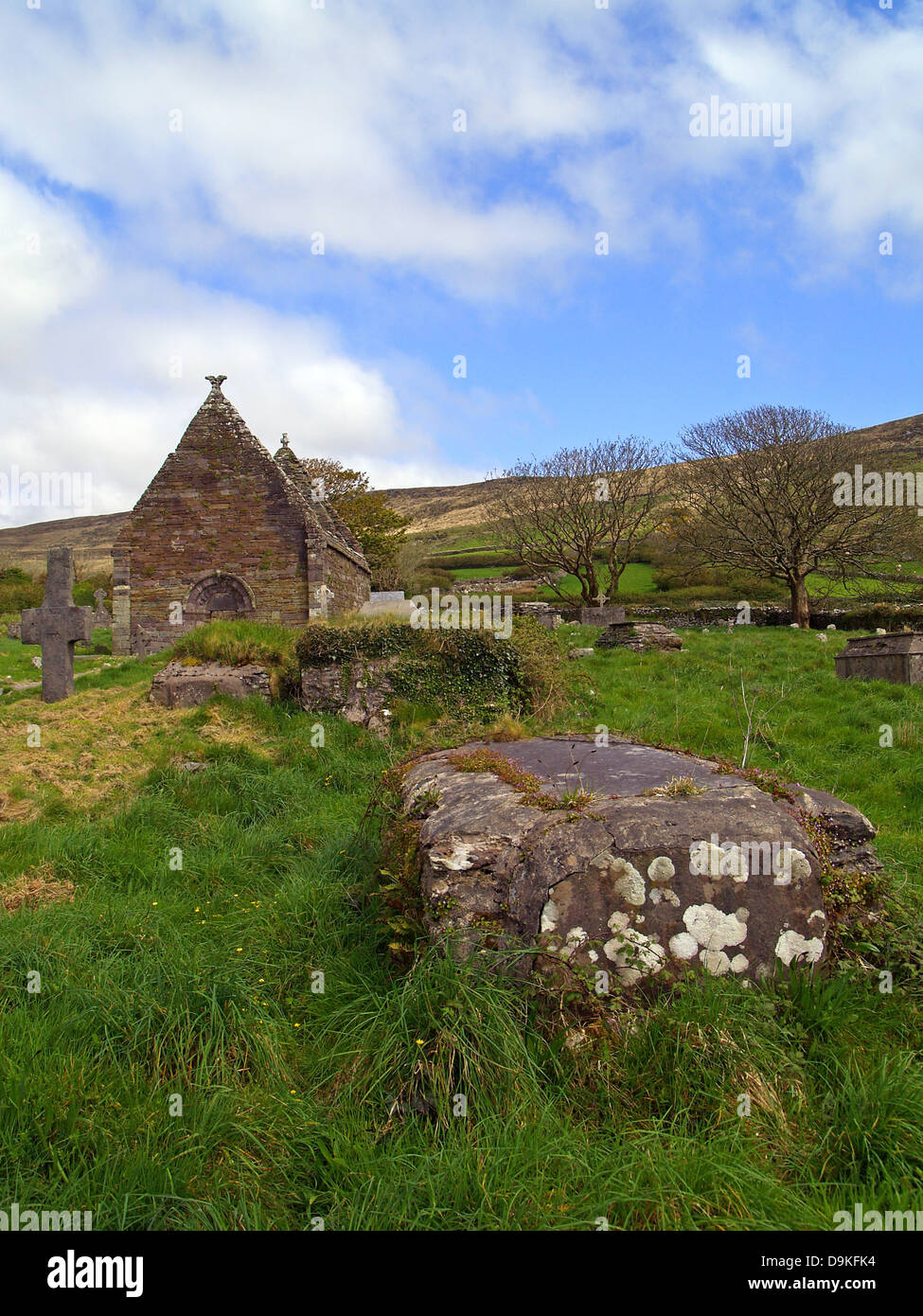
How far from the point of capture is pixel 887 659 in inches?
487

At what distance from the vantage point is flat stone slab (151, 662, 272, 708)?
34.1 feet

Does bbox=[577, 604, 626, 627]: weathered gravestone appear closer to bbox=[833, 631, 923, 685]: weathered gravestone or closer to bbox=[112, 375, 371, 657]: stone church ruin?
bbox=[112, 375, 371, 657]: stone church ruin

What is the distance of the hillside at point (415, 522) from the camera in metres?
102

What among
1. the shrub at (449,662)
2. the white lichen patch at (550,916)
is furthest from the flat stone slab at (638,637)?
the white lichen patch at (550,916)

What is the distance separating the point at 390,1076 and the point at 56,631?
11033 millimetres

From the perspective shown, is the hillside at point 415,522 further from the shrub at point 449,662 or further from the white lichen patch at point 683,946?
the white lichen patch at point 683,946

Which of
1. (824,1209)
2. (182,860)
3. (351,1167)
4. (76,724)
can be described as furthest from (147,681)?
(824,1209)

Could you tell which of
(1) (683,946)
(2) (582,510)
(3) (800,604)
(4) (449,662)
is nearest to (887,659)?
(4) (449,662)

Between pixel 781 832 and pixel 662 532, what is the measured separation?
35959 millimetres

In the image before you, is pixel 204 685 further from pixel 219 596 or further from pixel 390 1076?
pixel 219 596

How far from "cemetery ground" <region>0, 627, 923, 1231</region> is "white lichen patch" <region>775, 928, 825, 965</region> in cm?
9

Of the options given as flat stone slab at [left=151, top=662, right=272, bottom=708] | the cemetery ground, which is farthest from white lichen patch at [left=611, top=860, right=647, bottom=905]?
flat stone slab at [left=151, top=662, right=272, bottom=708]

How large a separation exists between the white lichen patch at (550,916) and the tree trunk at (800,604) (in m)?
27.2

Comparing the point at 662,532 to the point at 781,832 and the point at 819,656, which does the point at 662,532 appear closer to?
the point at 819,656
